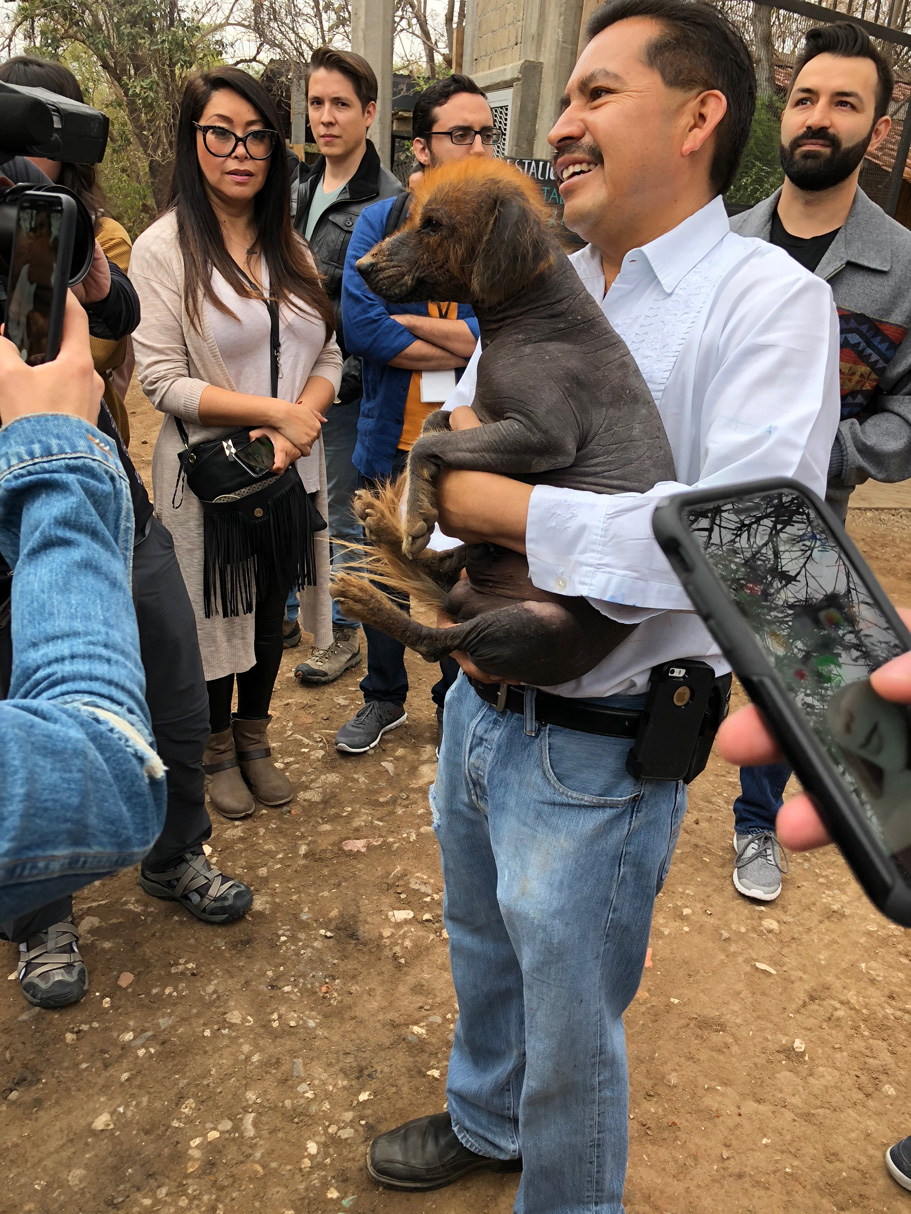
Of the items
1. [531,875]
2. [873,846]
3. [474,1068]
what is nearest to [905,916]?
[873,846]

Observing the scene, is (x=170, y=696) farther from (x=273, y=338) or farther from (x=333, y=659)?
(x=333, y=659)

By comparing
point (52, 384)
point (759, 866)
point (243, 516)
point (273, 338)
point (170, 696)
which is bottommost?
point (759, 866)

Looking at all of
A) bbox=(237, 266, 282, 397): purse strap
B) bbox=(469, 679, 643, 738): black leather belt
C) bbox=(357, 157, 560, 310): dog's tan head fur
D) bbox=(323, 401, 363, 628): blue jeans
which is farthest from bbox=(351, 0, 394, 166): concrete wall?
bbox=(469, 679, 643, 738): black leather belt

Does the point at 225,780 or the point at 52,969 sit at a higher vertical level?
the point at 52,969

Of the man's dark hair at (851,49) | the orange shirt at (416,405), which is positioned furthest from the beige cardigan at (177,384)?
the man's dark hair at (851,49)

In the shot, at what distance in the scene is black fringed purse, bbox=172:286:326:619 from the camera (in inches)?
137

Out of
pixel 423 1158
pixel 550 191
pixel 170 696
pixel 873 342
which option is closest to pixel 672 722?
pixel 423 1158

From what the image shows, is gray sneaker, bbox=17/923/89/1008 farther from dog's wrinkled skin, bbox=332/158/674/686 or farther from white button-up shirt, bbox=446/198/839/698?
white button-up shirt, bbox=446/198/839/698

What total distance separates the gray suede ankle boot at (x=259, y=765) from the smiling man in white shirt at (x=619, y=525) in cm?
223

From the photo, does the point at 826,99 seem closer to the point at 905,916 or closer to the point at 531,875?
the point at 531,875

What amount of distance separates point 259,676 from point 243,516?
2.53ft

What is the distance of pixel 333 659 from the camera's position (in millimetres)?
5133

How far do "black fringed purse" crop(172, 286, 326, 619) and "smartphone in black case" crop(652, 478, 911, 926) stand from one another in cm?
267

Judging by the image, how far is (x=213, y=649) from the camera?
3.69 metres
